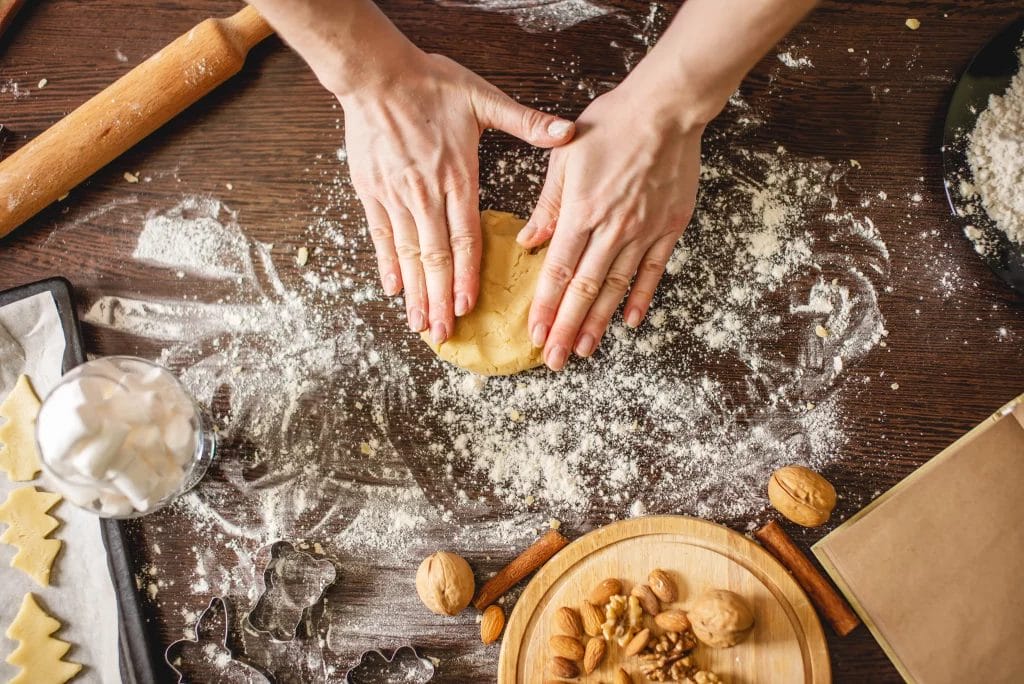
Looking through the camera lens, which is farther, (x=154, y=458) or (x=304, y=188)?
(x=304, y=188)

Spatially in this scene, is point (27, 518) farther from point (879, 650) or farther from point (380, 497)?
point (879, 650)

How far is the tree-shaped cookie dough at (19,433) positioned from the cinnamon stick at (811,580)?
1215mm

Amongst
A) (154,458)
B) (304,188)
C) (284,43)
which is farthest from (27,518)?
(284,43)

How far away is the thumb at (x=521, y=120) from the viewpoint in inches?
41.9

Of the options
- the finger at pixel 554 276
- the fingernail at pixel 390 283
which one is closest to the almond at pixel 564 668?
the finger at pixel 554 276

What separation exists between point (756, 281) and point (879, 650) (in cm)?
62

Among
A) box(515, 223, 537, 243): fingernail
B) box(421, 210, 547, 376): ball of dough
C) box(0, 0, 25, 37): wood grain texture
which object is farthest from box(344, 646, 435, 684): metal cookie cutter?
box(0, 0, 25, 37): wood grain texture

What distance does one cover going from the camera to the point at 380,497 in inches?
45.4

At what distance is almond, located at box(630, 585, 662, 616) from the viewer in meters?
1.06

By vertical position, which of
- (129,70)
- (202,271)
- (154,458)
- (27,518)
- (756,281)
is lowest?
(27,518)

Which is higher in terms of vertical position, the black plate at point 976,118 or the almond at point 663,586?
the black plate at point 976,118

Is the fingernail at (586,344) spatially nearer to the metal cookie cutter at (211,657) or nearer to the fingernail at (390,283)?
the fingernail at (390,283)

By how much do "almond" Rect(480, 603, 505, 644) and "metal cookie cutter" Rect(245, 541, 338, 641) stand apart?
0.86ft

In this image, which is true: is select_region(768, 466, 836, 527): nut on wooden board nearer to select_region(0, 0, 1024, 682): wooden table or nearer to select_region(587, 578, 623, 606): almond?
select_region(0, 0, 1024, 682): wooden table
